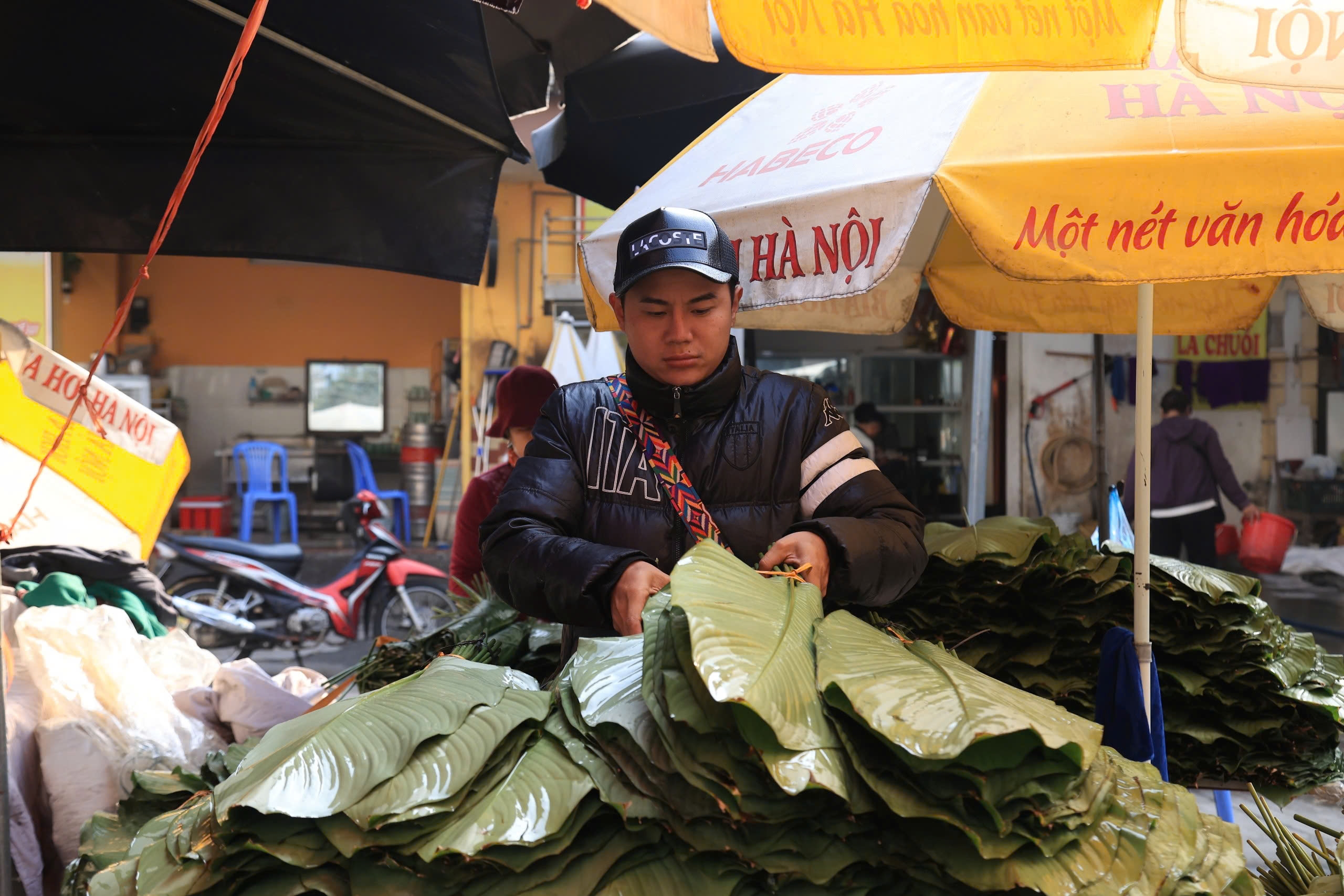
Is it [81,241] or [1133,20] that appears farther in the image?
[81,241]

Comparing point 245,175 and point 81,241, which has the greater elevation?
point 245,175

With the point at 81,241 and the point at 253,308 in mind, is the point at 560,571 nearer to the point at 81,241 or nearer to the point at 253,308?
the point at 81,241

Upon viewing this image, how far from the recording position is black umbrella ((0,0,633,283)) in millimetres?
2348

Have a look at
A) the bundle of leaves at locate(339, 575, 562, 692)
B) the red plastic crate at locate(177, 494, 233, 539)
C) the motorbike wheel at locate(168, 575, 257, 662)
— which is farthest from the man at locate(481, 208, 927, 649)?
the red plastic crate at locate(177, 494, 233, 539)

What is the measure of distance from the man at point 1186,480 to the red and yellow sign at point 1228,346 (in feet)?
7.50

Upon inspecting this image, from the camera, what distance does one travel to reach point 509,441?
3570 millimetres

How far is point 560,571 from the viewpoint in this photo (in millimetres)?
1531

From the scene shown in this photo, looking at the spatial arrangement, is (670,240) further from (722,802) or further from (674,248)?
(722,802)

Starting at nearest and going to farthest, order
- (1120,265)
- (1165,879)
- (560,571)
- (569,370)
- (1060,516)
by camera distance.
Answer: (1165,879) → (560,571) → (1120,265) → (569,370) → (1060,516)

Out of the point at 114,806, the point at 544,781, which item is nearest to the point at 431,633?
the point at 114,806

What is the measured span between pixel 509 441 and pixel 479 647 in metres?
1.29

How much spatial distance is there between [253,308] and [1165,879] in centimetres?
1503

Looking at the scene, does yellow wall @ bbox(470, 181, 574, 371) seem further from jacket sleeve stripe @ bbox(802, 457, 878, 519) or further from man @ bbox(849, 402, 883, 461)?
jacket sleeve stripe @ bbox(802, 457, 878, 519)

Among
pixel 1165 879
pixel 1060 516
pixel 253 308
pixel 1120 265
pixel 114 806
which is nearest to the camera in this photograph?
pixel 1165 879
